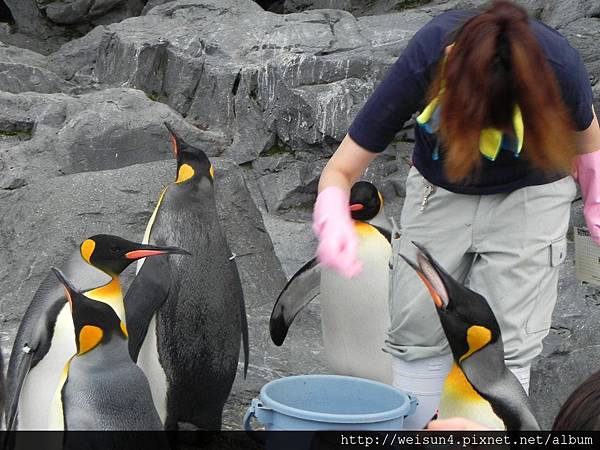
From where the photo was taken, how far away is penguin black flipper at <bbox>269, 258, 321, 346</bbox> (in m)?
3.07

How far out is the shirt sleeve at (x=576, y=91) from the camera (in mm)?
1795

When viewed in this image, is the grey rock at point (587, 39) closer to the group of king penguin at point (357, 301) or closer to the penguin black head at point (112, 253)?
the group of king penguin at point (357, 301)

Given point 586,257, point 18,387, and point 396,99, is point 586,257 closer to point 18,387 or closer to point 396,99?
point 396,99

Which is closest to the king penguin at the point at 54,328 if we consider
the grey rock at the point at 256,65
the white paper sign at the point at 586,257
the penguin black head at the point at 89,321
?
the penguin black head at the point at 89,321

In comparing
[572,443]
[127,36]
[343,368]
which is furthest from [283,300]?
[127,36]

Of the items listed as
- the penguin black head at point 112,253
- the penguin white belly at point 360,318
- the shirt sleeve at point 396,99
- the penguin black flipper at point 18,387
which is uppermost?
the shirt sleeve at point 396,99

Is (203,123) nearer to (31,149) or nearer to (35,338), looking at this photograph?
(31,149)

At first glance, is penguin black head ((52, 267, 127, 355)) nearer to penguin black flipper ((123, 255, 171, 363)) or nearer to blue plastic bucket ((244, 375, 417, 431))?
blue plastic bucket ((244, 375, 417, 431))

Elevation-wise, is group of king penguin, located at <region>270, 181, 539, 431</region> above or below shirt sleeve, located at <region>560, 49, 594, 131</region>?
below

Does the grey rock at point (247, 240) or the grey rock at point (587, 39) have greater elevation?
the grey rock at point (587, 39)

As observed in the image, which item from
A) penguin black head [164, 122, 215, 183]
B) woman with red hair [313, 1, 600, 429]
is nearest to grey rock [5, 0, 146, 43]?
penguin black head [164, 122, 215, 183]

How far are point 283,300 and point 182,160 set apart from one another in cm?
57

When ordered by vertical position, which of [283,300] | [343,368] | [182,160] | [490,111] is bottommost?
[343,368]

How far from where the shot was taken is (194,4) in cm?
611
